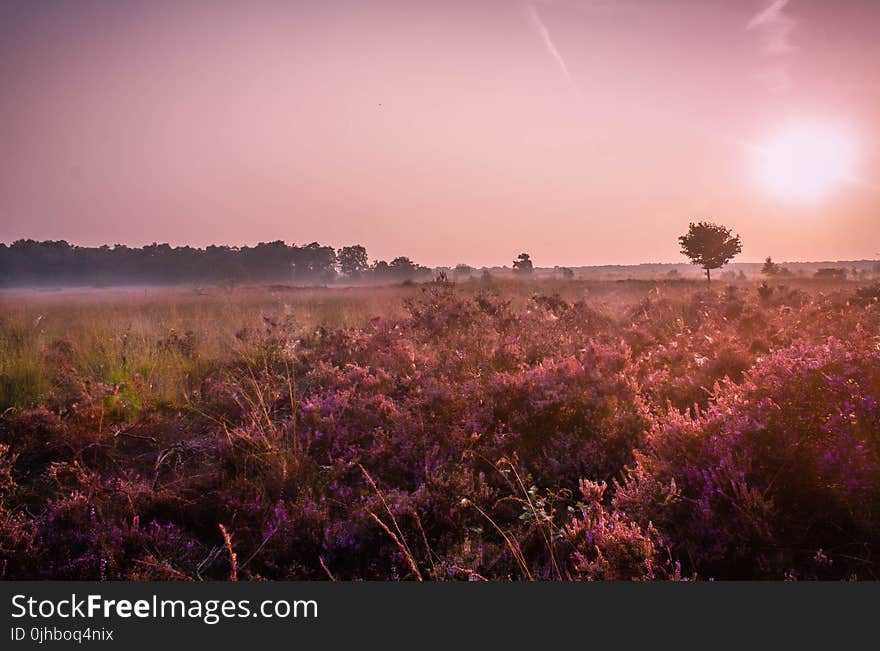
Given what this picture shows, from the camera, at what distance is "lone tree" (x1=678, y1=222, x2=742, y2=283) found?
4703 centimetres

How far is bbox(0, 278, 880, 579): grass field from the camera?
2.77 metres

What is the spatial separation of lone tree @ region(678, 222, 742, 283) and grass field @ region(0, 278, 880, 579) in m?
44.8

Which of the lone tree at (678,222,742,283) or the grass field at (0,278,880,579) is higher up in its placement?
the lone tree at (678,222,742,283)

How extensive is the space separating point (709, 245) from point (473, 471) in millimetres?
50287

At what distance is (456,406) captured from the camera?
486 centimetres

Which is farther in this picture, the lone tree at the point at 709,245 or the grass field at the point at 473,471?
the lone tree at the point at 709,245

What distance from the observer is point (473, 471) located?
379cm

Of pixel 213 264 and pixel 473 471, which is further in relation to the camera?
pixel 213 264

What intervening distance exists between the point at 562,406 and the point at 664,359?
102 inches

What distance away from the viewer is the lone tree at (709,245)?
47.0 meters

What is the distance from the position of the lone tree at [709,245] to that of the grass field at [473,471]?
4476cm

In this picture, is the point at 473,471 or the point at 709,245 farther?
the point at 709,245

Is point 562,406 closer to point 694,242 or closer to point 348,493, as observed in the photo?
point 348,493

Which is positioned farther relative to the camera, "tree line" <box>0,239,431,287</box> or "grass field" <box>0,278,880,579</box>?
"tree line" <box>0,239,431,287</box>
